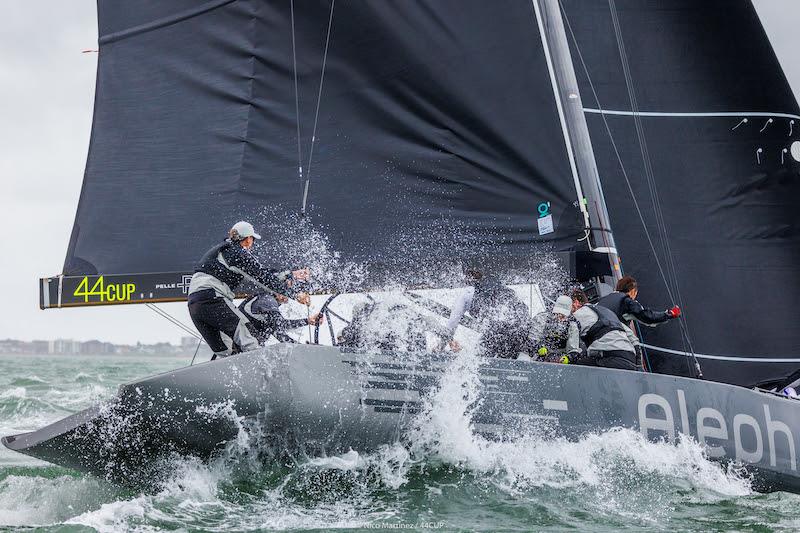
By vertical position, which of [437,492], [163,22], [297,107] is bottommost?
[437,492]

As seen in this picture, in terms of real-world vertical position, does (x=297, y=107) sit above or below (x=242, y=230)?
above

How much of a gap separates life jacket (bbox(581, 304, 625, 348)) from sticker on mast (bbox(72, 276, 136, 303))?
3.13 meters

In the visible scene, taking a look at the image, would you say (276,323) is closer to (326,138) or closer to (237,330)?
(237,330)

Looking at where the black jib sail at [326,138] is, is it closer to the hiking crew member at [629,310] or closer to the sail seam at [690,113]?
the hiking crew member at [629,310]

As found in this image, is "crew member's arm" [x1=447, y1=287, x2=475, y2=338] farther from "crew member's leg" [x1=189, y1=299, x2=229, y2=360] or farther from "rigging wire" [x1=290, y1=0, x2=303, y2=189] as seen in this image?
"rigging wire" [x1=290, y1=0, x2=303, y2=189]

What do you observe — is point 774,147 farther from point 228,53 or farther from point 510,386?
point 228,53

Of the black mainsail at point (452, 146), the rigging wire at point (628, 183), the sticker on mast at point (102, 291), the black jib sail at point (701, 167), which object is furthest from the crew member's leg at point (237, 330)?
the rigging wire at point (628, 183)

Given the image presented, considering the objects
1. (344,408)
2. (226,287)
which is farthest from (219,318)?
(344,408)

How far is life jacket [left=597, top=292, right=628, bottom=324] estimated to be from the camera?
5.82m

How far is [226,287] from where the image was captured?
517cm

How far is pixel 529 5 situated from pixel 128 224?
10.8 ft

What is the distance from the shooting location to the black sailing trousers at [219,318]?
16.7ft

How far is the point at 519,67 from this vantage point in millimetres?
6402

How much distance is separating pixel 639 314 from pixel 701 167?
1754 millimetres
